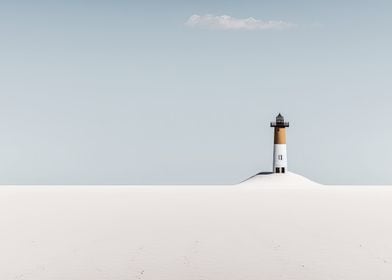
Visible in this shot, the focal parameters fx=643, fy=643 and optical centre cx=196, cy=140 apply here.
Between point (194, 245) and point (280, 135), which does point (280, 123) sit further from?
point (194, 245)

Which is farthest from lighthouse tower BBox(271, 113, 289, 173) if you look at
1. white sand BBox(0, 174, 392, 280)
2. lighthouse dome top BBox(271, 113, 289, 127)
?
white sand BBox(0, 174, 392, 280)

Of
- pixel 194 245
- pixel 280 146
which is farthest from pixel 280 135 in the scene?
pixel 194 245

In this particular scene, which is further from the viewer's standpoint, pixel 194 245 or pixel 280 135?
pixel 280 135

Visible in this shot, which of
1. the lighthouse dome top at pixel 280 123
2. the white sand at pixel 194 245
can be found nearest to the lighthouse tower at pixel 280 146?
the lighthouse dome top at pixel 280 123

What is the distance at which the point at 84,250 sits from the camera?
17766mm

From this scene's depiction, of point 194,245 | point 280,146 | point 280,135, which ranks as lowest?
point 194,245

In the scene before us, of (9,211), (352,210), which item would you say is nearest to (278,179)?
(352,210)

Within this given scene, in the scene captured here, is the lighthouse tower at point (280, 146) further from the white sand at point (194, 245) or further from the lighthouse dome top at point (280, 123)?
the white sand at point (194, 245)

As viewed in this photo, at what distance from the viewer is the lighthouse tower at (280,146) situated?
2997 inches

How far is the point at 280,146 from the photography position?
7638 cm

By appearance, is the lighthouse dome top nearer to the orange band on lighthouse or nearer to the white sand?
the orange band on lighthouse

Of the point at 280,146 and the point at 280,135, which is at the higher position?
the point at 280,135

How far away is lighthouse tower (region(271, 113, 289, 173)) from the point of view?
76125mm

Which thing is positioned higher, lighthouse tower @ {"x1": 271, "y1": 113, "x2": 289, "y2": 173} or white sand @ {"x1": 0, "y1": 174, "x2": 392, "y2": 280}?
lighthouse tower @ {"x1": 271, "y1": 113, "x2": 289, "y2": 173}
